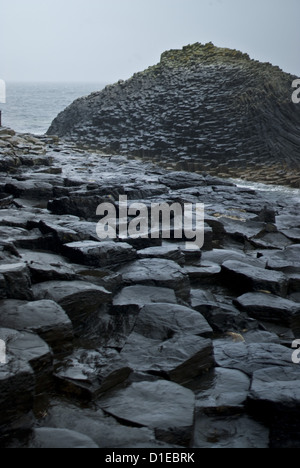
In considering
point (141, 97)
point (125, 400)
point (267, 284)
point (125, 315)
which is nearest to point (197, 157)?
point (141, 97)

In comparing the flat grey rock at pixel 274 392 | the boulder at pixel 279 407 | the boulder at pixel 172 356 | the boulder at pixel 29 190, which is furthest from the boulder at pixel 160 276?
the boulder at pixel 29 190

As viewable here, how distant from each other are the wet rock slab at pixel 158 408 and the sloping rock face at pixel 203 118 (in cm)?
1155

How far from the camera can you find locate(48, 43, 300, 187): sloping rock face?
16531 millimetres

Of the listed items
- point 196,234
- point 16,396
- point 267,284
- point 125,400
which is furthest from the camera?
point 196,234

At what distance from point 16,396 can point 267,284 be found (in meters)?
3.04

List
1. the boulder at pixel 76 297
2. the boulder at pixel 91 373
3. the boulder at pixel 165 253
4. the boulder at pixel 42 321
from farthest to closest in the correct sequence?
the boulder at pixel 165 253 → the boulder at pixel 76 297 → the boulder at pixel 42 321 → the boulder at pixel 91 373

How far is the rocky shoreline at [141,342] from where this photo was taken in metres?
2.71

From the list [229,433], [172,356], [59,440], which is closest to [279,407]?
[229,433]

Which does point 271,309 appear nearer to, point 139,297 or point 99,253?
point 139,297

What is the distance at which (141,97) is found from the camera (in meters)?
22.6

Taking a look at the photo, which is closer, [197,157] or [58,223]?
[58,223]

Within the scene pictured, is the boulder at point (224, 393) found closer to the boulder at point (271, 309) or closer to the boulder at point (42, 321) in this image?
the boulder at point (42, 321)

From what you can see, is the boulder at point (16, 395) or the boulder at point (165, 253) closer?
the boulder at point (16, 395)
